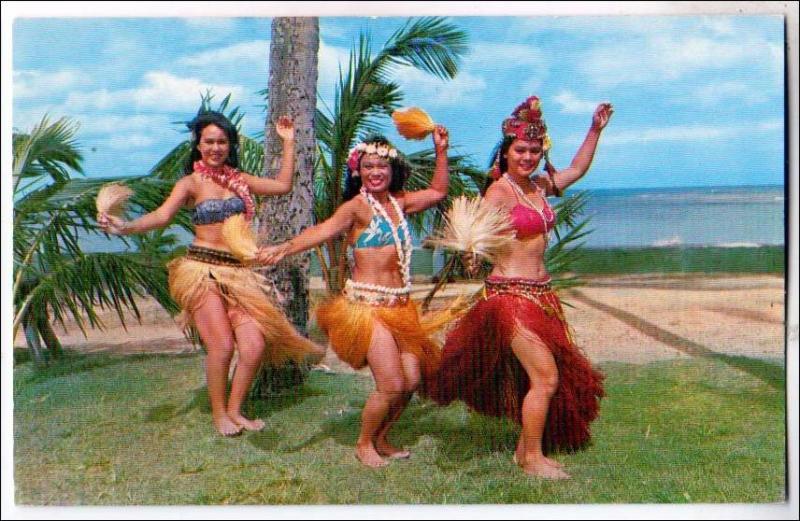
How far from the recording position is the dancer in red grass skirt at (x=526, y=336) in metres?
4.12

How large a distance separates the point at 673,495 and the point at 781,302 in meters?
0.95

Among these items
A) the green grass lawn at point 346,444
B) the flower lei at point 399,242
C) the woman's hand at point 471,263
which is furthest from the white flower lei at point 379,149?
the green grass lawn at point 346,444

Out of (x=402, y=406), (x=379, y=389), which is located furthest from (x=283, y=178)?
(x=402, y=406)

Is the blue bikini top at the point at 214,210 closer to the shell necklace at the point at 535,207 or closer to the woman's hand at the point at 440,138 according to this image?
the woman's hand at the point at 440,138

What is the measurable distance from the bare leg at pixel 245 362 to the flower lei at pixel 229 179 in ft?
1.57

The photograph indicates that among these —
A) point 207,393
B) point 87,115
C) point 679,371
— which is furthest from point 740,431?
point 87,115

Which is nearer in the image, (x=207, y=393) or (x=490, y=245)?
(x=490, y=245)

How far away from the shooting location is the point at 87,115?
428cm

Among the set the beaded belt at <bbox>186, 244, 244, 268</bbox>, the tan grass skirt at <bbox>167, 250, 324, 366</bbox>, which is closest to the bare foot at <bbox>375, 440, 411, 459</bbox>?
the tan grass skirt at <bbox>167, 250, 324, 366</bbox>

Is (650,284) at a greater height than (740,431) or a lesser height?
greater

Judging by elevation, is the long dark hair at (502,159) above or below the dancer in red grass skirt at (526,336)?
above

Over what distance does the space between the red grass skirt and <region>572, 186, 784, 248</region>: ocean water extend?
17.7 inches

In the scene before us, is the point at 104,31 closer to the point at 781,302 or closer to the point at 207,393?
the point at 207,393

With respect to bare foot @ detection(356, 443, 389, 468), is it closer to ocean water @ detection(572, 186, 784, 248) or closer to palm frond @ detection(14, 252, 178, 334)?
palm frond @ detection(14, 252, 178, 334)
